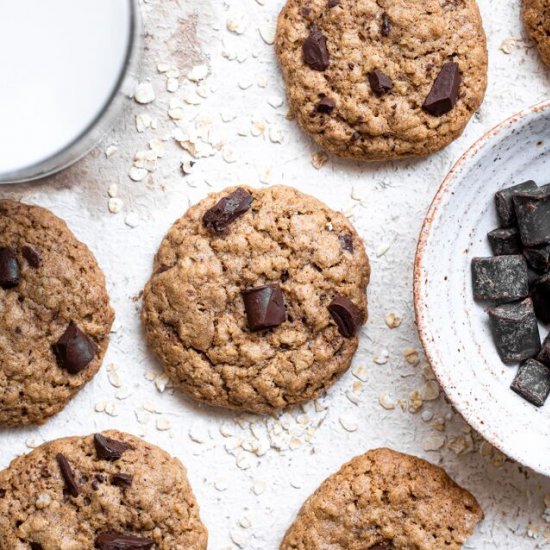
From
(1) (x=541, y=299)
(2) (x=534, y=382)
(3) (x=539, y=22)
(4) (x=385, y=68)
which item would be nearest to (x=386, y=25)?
(4) (x=385, y=68)

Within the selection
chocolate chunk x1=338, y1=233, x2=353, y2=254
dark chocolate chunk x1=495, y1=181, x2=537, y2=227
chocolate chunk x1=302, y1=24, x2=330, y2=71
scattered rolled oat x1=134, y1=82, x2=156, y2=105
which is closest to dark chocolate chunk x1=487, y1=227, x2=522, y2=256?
dark chocolate chunk x1=495, y1=181, x2=537, y2=227

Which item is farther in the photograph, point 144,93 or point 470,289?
point 144,93

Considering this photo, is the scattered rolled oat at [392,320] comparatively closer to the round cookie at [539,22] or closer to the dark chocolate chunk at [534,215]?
the dark chocolate chunk at [534,215]

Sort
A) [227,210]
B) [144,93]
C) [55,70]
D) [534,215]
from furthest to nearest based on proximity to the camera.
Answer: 1. [144,93]
2. [227,210]
3. [534,215]
4. [55,70]

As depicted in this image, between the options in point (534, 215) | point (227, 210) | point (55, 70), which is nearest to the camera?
point (55, 70)

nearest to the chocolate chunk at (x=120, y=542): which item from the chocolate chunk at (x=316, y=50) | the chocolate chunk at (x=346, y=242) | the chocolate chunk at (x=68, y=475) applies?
the chocolate chunk at (x=68, y=475)

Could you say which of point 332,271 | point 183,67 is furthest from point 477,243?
point 183,67

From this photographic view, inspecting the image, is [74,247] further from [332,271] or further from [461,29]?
[461,29]

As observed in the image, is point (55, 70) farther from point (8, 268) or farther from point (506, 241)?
point (506, 241)

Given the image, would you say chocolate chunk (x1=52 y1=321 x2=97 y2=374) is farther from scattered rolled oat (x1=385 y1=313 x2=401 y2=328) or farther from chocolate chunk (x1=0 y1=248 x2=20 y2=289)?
scattered rolled oat (x1=385 y1=313 x2=401 y2=328)
